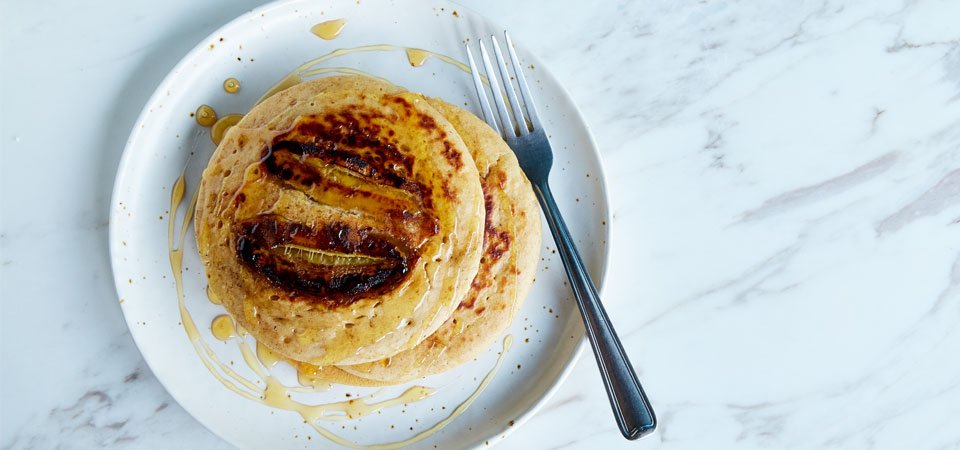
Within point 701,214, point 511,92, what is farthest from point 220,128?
point 701,214

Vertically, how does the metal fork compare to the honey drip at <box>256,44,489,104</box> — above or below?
below

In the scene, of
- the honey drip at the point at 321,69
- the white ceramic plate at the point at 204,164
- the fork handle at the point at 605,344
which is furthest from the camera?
the honey drip at the point at 321,69

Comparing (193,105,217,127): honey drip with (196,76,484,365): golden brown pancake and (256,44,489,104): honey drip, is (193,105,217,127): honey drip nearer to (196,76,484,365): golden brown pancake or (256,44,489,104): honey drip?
(256,44,489,104): honey drip

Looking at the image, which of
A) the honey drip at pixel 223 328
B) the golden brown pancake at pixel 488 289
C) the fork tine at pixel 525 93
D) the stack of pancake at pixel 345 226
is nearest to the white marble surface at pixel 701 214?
the fork tine at pixel 525 93

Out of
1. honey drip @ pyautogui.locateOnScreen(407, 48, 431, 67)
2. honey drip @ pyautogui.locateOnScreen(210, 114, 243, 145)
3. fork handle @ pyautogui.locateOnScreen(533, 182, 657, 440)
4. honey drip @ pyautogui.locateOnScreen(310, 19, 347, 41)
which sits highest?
honey drip @ pyautogui.locateOnScreen(310, 19, 347, 41)

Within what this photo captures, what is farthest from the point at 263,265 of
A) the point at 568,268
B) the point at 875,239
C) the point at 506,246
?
the point at 875,239

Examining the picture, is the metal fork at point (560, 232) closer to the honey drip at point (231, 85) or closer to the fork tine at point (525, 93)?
the fork tine at point (525, 93)

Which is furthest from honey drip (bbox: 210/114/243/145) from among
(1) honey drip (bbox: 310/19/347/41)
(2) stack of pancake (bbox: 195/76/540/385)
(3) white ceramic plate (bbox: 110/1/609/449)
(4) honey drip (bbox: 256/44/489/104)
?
(1) honey drip (bbox: 310/19/347/41)

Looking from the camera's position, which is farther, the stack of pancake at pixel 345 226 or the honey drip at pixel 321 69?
the honey drip at pixel 321 69
